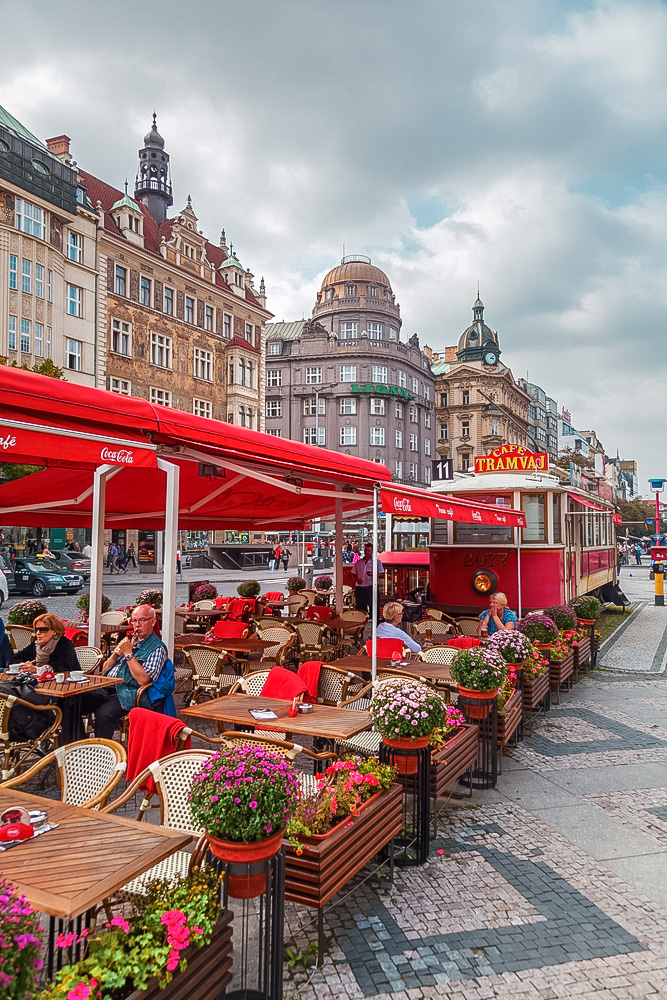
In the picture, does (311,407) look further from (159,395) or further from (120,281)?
(120,281)

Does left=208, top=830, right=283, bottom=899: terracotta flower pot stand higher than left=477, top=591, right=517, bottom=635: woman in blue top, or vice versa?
left=477, top=591, right=517, bottom=635: woman in blue top

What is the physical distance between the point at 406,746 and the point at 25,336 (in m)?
32.8

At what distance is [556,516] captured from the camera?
14320mm

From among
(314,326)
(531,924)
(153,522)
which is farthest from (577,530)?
(314,326)

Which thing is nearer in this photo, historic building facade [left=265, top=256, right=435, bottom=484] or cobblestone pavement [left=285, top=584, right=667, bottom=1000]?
cobblestone pavement [left=285, top=584, right=667, bottom=1000]

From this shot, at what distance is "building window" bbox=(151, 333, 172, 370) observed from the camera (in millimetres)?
40469

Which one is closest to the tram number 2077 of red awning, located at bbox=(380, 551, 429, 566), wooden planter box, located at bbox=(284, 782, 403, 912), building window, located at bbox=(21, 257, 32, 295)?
red awning, located at bbox=(380, 551, 429, 566)

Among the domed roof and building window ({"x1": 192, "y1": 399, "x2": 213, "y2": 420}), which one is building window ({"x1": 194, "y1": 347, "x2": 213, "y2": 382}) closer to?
building window ({"x1": 192, "y1": 399, "x2": 213, "y2": 420})

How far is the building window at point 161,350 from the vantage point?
40469 mm

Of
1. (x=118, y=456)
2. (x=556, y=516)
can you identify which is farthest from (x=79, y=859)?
(x=556, y=516)

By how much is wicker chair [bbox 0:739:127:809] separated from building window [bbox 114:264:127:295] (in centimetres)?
3775

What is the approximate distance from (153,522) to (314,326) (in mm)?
56945

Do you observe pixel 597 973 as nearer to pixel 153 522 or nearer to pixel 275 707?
pixel 275 707

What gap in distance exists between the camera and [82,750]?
14.2 feet
